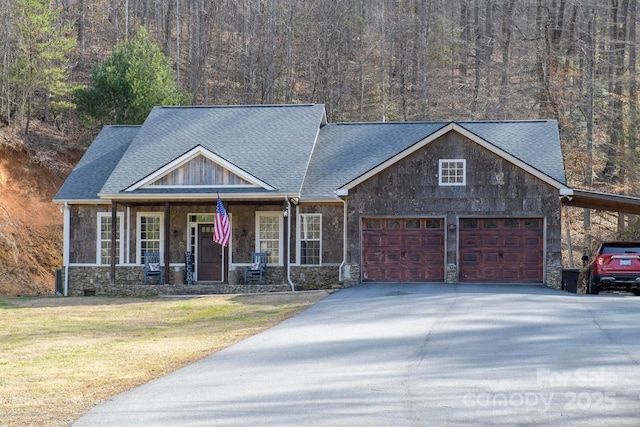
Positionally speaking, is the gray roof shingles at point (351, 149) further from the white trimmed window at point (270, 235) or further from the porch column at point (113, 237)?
the porch column at point (113, 237)

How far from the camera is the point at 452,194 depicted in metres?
26.0

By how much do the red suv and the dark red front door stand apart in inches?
478

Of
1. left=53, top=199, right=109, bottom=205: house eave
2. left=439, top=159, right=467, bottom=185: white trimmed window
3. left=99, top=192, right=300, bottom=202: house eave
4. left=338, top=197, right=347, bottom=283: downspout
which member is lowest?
left=338, top=197, right=347, bottom=283: downspout

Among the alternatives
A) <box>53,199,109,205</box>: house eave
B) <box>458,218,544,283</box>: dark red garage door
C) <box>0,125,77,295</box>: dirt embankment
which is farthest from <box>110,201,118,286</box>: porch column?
<box>458,218,544,283</box>: dark red garage door

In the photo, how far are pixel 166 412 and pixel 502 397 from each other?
3524 mm

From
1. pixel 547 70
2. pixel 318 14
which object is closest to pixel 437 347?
pixel 547 70

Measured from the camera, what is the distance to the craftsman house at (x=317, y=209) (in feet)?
84.6

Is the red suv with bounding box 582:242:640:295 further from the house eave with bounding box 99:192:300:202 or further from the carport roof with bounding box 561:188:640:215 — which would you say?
the house eave with bounding box 99:192:300:202

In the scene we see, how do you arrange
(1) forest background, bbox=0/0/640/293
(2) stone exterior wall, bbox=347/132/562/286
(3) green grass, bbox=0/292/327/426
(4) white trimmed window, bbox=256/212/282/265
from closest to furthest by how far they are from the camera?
(3) green grass, bbox=0/292/327/426 → (2) stone exterior wall, bbox=347/132/562/286 → (4) white trimmed window, bbox=256/212/282/265 → (1) forest background, bbox=0/0/640/293

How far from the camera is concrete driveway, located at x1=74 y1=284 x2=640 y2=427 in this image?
824 centimetres

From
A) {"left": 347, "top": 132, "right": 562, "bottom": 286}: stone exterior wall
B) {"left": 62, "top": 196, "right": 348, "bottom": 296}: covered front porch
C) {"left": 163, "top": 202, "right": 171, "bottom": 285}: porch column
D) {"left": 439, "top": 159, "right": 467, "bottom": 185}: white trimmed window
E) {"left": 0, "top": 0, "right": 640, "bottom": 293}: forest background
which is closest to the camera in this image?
{"left": 347, "top": 132, "right": 562, "bottom": 286}: stone exterior wall

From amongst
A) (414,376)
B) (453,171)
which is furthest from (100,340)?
(453,171)

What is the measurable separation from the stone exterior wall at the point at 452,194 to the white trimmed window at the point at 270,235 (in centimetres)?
269

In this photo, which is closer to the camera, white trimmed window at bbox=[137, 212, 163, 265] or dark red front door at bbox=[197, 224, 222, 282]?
dark red front door at bbox=[197, 224, 222, 282]
